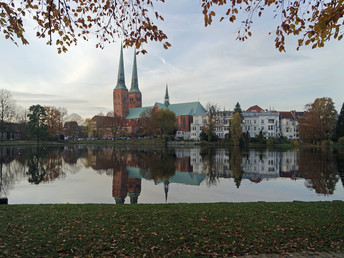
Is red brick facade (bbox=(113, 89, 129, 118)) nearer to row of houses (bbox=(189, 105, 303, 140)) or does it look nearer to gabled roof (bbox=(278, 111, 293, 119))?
row of houses (bbox=(189, 105, 303, 140))

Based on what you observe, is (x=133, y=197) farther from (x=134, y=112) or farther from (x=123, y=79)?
(x=123, y=79)

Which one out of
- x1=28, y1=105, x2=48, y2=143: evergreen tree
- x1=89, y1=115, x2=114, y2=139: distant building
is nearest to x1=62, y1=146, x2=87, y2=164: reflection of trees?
x1=28, y1=105, x2=48, y2=143: evergreen tree

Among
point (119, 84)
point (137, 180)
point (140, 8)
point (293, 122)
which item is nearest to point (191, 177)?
point (137, 180)

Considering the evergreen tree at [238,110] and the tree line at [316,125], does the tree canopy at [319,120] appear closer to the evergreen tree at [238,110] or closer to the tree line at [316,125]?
the tree line at [316,125]

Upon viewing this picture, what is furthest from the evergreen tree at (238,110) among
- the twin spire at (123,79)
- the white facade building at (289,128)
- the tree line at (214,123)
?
the twin spire at (123,79)

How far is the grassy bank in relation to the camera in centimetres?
492

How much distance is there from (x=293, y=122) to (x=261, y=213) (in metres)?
83.4

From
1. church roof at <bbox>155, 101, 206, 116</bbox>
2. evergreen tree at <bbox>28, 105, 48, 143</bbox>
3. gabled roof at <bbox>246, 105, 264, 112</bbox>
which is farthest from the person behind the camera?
church roof at <bbox>155, 101, 206, 116</bbox>

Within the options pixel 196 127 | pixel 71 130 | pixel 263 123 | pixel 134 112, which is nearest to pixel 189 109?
pixel 196 127

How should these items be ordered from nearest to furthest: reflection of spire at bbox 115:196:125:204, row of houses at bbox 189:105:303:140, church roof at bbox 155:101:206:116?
1. reflection of spire at bbox 115:196:125:204
2. row of houses at bbox 189:105:303:140
3. church roof at bbox 155:101:206:116

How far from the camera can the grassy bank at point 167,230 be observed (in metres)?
4.92

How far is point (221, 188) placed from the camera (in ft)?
43.7

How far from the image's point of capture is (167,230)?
5781 millimetres

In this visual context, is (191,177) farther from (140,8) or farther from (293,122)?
(293,122)
